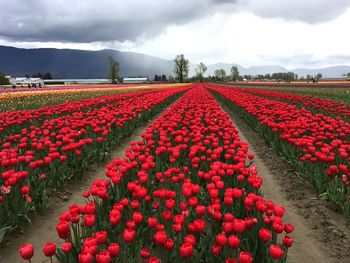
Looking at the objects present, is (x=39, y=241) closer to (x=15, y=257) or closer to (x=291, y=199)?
(x=15, y=257)

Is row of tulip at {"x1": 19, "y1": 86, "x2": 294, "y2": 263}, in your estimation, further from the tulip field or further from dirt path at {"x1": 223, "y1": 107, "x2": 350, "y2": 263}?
dirt path at {"x1": 223, "y1": 107, "x2": 350, "y2": 263}

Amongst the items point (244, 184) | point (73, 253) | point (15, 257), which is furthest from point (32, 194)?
point (244, 184)

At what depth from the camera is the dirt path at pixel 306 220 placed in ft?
14.8

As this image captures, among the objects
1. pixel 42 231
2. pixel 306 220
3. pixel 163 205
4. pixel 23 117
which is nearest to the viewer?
pixel 163 205

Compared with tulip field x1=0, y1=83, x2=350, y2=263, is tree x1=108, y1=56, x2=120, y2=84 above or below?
above

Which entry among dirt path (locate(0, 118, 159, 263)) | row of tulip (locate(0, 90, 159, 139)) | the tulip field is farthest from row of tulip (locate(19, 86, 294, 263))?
row of tulip (locate(0, 90, 159, 139))

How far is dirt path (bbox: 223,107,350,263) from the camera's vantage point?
4504mm

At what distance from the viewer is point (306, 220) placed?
556 cm

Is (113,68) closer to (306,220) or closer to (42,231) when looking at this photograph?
(42,231)

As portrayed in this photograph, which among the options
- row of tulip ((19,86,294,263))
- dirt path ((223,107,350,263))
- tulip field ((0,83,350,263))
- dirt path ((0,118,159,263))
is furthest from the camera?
dirt path ((0,118,159,263))

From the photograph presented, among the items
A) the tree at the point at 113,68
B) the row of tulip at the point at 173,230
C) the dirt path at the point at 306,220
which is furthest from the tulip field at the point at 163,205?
the tree at the point at 113,68

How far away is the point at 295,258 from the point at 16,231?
14.0 ft

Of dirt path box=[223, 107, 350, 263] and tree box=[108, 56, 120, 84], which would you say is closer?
dirt path box=[223, 107, 350, 263]

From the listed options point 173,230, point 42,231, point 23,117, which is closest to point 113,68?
point 23,117
